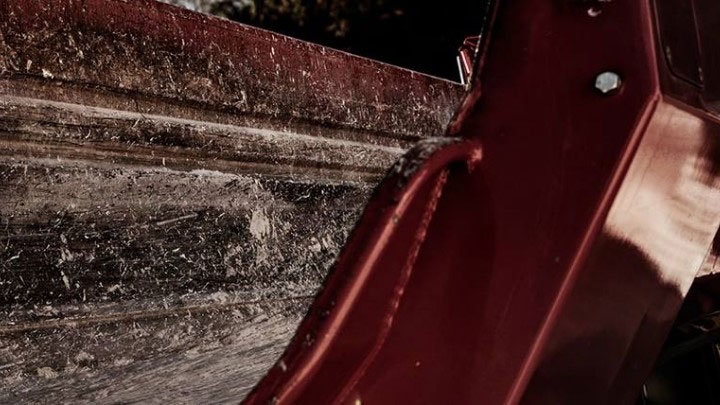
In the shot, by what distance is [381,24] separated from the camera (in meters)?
7.14

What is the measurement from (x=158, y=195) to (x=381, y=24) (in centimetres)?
612

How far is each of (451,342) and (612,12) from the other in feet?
1.39

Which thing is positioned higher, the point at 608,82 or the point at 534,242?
the point at 608,82

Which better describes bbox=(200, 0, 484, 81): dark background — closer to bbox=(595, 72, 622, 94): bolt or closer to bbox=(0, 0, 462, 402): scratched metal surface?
bbox=(0, 0, 462, 402): scratched metal surface

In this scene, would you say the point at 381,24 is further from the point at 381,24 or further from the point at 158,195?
the point at 158,195

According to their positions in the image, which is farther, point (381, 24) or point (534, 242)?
A: point (381, 24)

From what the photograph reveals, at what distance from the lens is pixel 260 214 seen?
1.62m

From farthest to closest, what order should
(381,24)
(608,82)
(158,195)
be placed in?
(381,24) → (158,195) → (608,82)

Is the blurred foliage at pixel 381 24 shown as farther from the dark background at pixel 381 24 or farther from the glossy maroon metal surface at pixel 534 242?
the glossy maroon metal surface at pixel 534 242

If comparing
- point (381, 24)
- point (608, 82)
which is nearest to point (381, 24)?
point (381, 24)

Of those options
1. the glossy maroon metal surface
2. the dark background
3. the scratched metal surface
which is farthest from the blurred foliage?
the glossy maroon metal surface

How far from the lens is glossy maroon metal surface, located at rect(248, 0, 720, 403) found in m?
0.70

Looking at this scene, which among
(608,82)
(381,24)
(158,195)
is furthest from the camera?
(381,24)

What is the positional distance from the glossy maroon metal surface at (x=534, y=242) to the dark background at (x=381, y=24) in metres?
5.60
